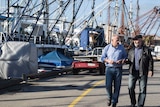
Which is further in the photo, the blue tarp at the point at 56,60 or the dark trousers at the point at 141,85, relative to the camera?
the blue tarp at the point at 56,60

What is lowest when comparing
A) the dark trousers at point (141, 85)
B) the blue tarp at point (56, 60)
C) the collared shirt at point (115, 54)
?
the dark trousers at point (141, 85)

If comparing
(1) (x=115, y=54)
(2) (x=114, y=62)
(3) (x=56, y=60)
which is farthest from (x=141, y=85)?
(3) (x=56, y=60)

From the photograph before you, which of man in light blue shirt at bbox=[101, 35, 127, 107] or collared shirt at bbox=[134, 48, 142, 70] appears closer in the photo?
collared shirt at bbox=[134, 48, 142, 70]

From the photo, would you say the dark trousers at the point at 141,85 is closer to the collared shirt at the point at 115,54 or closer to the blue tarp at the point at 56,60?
the collared shirt at the point at 115,54

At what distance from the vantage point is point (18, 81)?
1573 cm

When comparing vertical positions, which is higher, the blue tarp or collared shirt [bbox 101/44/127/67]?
collared shirt [bbox 101/44/127/67]

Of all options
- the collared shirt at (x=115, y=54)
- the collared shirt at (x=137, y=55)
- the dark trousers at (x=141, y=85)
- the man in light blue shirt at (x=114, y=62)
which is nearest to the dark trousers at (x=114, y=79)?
the man in light blue shirt at (x=114, y=62)

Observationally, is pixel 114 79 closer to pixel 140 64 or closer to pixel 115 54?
pixel 115 54

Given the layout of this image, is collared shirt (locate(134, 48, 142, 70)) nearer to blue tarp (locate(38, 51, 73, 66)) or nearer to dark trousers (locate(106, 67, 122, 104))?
dark trousers (locate(106, 67, 122, 104))

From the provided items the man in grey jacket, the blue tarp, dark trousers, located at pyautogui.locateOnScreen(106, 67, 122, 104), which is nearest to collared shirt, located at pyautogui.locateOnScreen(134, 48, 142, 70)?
the man in grey jacket

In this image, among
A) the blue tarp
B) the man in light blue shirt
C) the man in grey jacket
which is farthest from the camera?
the blue tarp

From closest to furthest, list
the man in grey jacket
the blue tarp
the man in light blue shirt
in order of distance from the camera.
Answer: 1. the man in grey jacket
2. the man in light blue shirt
3. the blue tarp

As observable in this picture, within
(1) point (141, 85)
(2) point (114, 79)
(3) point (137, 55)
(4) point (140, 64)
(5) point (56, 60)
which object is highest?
(3) point (137, 55)

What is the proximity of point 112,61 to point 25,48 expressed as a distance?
8.87 meters
